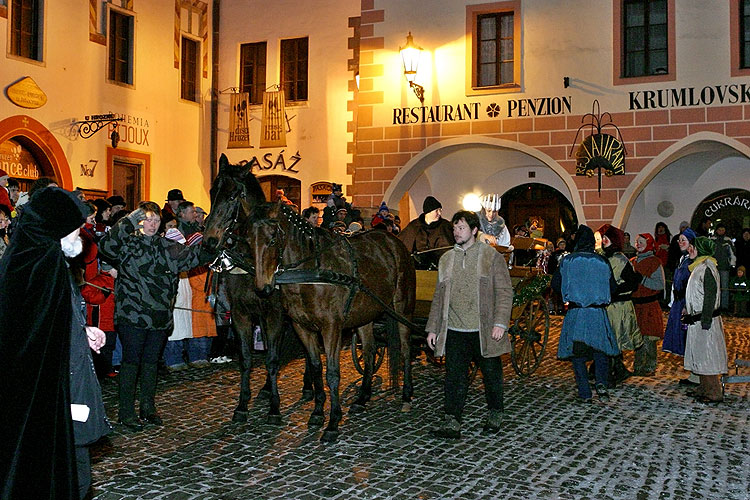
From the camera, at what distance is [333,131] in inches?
858

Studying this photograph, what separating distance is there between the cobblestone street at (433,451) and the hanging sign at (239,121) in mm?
13667

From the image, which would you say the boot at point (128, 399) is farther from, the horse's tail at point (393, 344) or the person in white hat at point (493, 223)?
the person in white hat at point (493, 223)

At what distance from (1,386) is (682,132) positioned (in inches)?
615

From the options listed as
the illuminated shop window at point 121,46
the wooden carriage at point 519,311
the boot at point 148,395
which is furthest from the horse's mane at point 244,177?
the illuminated shop window at point 121,46

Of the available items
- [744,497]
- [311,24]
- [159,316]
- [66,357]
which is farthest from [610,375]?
[311,24]

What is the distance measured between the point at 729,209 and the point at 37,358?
1933 cm

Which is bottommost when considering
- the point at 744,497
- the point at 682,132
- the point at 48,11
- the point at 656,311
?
the point at 744,497

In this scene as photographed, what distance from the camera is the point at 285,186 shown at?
2253 centimetres

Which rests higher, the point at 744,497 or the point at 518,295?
the point at 518,295

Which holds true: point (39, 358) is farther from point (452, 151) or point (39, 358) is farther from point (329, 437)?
point (452, 151)

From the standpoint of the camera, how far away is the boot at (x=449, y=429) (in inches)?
288

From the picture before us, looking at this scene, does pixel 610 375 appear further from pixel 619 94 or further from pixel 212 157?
pixel 212 157

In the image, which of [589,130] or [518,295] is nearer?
[518,295]

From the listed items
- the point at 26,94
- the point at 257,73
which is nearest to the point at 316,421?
the point at 26,94
